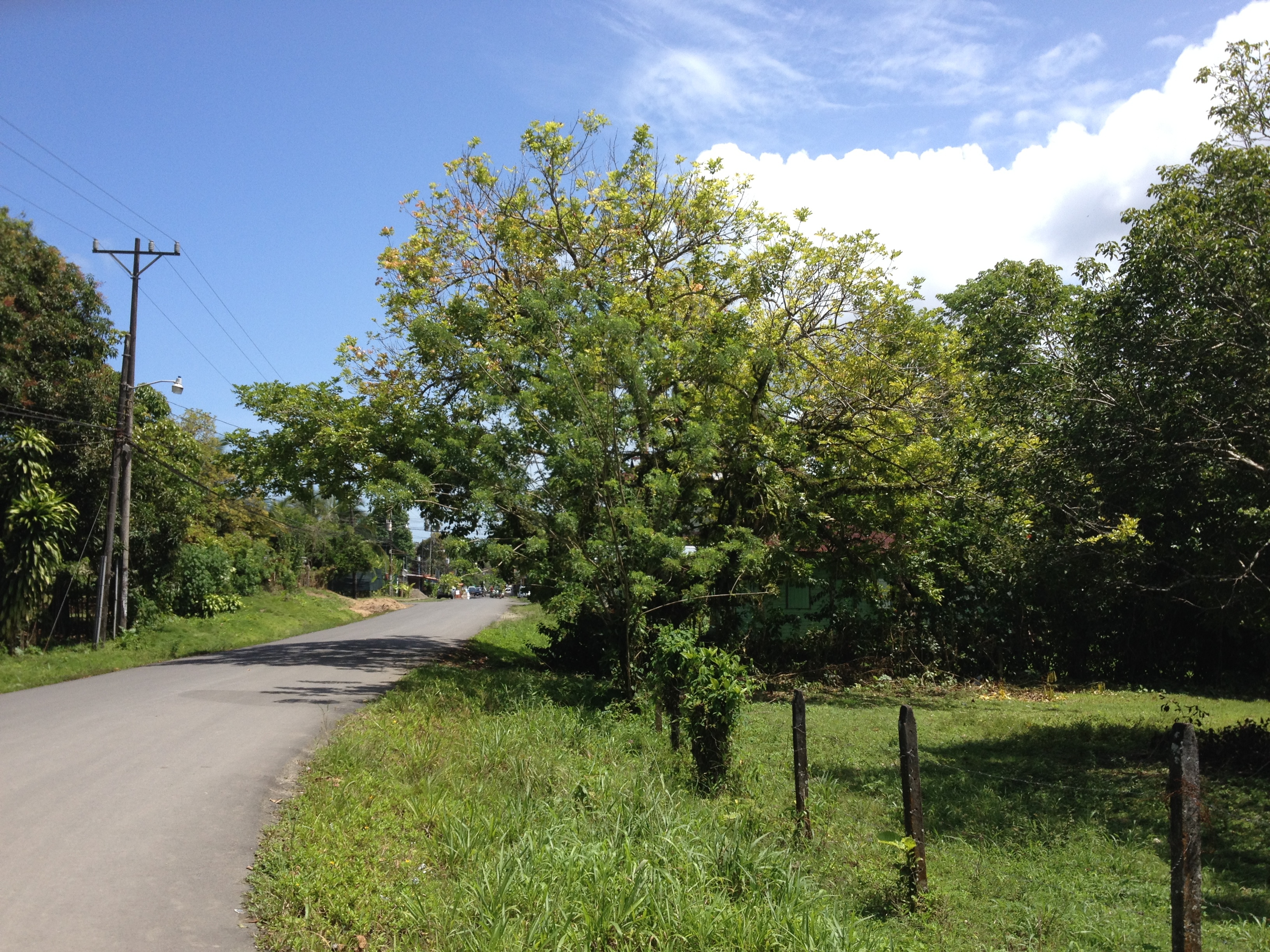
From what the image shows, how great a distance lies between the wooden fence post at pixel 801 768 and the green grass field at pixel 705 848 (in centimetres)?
18

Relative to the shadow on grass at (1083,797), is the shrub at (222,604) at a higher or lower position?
higher

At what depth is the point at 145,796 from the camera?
7707 mm

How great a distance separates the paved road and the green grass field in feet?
1.31

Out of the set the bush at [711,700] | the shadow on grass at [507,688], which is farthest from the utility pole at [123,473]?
the bush at [711,700]

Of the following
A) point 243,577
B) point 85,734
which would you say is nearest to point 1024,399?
point 85,734

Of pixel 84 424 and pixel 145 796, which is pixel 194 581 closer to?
pixel 84 424

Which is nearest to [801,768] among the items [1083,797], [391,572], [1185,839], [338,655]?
[1083,797]

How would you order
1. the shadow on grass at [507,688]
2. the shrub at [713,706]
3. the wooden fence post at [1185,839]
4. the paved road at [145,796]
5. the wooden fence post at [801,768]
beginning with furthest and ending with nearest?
the shadow on grass at [507,688], the shrub at [713,706], the wooden fence post at [801,768], the paved road at [145,796], the wooden fence post at [1185,839]

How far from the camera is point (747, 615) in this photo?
858 inches

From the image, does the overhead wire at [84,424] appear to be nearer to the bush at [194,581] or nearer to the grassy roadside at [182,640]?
the bush at [194,581]

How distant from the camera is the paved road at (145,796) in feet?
17.1

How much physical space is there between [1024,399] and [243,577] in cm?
3019

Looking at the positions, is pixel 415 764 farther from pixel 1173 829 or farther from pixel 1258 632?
pixel 1258 632

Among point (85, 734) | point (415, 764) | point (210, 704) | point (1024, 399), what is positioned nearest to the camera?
point (415, 764)
